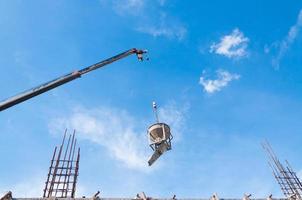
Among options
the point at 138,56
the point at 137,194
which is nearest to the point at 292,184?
the point at 137,194

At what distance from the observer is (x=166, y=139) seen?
1418 centimetres

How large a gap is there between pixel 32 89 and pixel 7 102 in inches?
50.6

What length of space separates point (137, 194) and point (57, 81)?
23.8 feet

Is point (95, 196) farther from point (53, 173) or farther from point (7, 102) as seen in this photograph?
point (7, 102)

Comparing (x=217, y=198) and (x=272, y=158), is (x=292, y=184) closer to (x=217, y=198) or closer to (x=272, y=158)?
(x=272, y=158)

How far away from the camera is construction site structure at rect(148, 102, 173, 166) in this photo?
45.2 feet

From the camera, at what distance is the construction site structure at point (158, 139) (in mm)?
13781

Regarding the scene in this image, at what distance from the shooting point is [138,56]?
1836 cm

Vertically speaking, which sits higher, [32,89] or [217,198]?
[32,89]

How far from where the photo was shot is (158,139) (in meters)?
14.2

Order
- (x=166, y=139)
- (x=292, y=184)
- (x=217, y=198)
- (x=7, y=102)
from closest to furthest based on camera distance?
(x=7, y=102) < (x=166, y=139) < (x=217, y=198) < (x=292, y=184)

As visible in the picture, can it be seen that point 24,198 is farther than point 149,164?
Yes

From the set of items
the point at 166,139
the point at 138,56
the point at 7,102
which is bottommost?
the point at 166,139

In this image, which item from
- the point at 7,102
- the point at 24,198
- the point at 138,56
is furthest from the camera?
the point at 138,56
